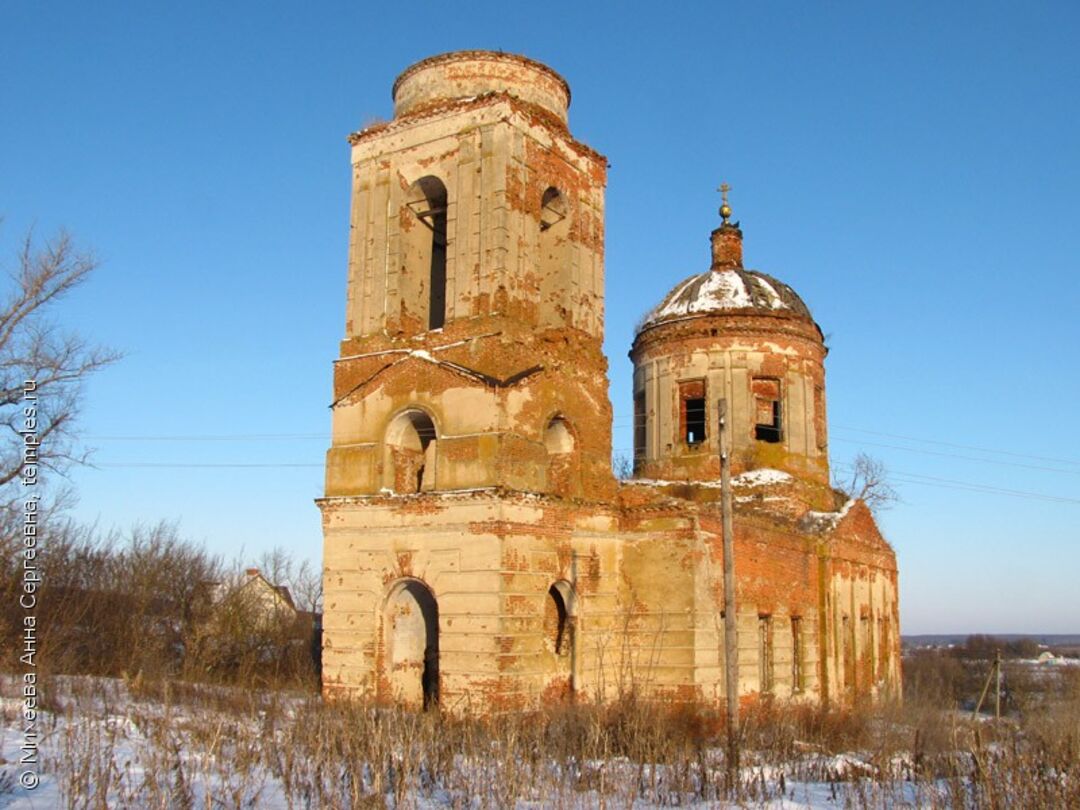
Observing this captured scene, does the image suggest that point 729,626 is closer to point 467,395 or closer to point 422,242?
point 467,395

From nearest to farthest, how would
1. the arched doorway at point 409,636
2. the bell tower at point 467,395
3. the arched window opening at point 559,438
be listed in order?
1. the bell tower at point 467,395
2. the arched doorway at point 409,636
3. the arched window opening at point 559,438

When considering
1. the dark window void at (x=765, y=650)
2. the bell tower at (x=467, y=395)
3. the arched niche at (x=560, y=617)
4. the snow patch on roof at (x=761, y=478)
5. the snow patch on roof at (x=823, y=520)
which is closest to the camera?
the bell tower at (x=467, y=395)

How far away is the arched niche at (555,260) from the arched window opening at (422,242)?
166 cm

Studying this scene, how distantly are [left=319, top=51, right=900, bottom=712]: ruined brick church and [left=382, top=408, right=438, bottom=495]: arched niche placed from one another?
1.4 inches

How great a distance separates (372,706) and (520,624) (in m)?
2.25

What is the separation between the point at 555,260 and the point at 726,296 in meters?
6.79

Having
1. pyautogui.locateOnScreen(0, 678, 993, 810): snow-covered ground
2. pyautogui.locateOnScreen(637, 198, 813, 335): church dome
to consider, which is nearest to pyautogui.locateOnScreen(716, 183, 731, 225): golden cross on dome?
pyautogui.locateOnScreen(637, 198, 813, 335): church dome

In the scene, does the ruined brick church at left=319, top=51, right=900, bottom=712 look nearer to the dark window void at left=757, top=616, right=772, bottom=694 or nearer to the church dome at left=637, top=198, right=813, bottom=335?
the dark window void at left=757, top=616, right=772, bottom=694

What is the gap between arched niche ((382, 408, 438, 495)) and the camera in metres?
15.4

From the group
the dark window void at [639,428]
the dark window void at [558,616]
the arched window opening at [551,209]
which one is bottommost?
the dark window void at [558,616]

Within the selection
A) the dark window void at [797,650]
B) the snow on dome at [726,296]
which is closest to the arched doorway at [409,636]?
the dark window void at [797,650]

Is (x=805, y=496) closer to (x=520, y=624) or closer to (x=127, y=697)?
(x=520, y=624)

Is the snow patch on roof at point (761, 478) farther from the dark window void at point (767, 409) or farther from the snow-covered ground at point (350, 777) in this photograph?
the snow-covered ground at point (350, 777)

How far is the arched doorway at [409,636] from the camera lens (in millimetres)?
14969
